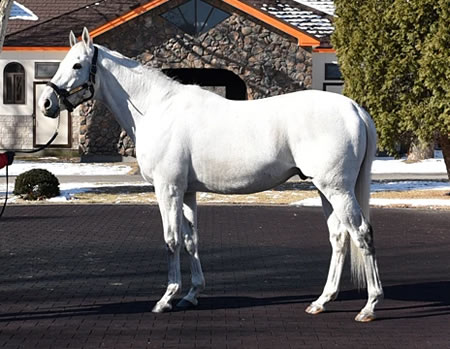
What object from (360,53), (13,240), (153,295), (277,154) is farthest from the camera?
(360,53)

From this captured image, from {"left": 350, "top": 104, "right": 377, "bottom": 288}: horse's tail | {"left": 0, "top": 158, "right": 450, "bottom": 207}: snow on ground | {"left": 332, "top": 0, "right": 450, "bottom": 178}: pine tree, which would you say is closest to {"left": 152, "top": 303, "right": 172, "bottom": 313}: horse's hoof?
{"left": 350, "top": 104, "right": 377, "bottom": 288}: horse's tail

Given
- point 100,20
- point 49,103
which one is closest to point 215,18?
point 100,20

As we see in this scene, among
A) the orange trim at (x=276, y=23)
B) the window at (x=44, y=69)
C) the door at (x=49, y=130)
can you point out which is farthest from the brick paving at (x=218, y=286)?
the door at (x=49, y=130)

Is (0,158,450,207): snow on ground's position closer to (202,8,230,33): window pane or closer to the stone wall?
the stone wall

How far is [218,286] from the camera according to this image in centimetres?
1092

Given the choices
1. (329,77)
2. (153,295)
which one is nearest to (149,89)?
(153,295)

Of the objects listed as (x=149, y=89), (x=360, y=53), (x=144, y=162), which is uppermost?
(x=360, y=53)

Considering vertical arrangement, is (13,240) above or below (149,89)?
below

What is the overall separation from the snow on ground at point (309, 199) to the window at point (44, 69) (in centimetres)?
327

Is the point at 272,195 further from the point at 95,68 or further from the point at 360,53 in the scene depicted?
the point at 95,68

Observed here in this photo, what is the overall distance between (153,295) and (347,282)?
2.40 meters

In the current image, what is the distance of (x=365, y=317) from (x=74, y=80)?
3.71m

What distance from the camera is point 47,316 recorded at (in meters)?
9.26

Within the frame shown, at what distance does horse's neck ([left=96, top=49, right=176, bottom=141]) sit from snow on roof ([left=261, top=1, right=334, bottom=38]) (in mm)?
23261
